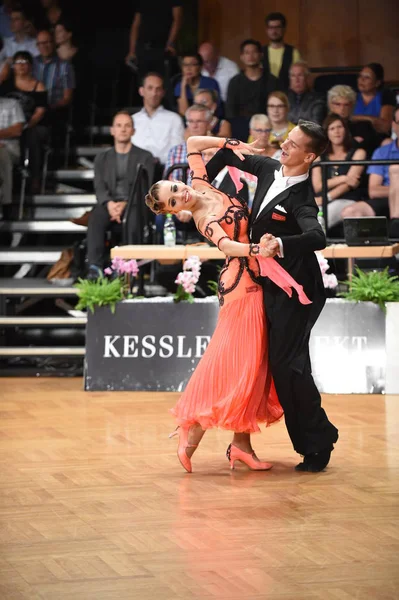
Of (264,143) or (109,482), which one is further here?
(264,143)

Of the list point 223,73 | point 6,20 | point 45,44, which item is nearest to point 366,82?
point 223,73

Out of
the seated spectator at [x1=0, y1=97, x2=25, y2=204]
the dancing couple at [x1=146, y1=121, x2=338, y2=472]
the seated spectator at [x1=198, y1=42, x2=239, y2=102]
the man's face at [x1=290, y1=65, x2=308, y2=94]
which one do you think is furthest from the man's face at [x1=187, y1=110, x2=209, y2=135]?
the dancing couple at [x1=146, y1=121, x2=338, y2=472]

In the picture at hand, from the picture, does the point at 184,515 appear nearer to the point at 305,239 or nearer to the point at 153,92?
the point at 305,239

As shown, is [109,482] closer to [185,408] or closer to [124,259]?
[185,408]

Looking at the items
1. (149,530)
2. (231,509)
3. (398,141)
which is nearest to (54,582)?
(149,530)

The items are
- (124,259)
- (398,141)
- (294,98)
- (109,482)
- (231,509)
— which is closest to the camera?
(231,509)

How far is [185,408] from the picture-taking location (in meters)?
5.05

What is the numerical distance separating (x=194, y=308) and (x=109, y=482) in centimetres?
270

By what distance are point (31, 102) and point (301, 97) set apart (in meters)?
2.52

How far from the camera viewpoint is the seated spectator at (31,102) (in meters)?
10.1

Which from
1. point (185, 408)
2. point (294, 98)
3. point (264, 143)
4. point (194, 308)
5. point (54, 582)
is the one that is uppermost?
point (294, 98)

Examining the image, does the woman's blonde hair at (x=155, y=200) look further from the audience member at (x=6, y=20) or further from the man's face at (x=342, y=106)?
the audience member at (x=6, y=20)

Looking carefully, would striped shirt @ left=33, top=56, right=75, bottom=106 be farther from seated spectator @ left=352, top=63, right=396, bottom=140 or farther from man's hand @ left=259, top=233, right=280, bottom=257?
man's hand @ left=259, top=233, right=280, bottom=257

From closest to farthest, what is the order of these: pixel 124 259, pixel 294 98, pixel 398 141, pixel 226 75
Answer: pixel 124 259
pixel 398 141
pixel 294 98
pixel 226 75
